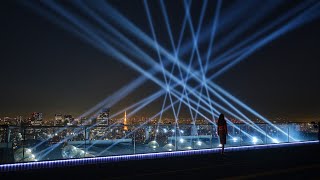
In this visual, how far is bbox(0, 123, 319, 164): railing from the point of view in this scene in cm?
1190

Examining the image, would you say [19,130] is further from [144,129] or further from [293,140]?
[293,140]

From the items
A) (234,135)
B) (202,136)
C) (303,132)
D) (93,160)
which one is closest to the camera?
(93,160)

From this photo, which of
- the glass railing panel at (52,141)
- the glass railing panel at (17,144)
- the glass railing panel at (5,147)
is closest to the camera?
the glass railing panel at (5,147)

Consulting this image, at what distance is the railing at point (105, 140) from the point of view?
1190cm

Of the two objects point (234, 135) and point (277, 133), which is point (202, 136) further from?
point (277, 133)

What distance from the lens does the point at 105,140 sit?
44.6 ft

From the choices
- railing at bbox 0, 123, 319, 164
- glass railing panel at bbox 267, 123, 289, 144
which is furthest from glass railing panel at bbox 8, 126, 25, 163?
glass railing panel at bbox 267, 123, 289, 144

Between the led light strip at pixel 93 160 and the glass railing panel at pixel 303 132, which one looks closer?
the led light strip at pixel 93 160

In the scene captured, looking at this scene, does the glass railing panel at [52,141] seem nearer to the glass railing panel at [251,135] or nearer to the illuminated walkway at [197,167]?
the illuminated walkway at [197,167]

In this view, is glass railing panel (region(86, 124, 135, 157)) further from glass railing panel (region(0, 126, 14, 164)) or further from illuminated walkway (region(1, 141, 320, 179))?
glass railing panel (region(0, 126, 14, 164))

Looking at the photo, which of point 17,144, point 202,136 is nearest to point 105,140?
point 17,144

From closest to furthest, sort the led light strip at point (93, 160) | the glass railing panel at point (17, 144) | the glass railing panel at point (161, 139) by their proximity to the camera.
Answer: the led light strip at point (93, 160) < the glass railing panel at point (17, 144) < the glass railing panel at point (161, 139)

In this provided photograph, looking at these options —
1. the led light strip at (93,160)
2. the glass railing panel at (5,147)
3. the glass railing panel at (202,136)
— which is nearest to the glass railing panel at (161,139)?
the led light strip at (93,160)

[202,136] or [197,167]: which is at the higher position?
[202,136]
